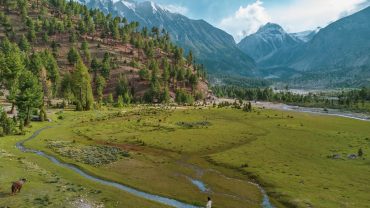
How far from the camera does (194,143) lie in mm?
91000

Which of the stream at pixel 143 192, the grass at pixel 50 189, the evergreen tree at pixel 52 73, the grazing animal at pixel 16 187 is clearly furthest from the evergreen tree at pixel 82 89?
the grazing animal at pixel 16 187

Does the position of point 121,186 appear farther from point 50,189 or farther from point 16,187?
point 16,187

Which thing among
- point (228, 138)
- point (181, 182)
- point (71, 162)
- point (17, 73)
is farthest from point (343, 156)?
point (17, 73)

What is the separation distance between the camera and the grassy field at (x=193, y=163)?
50.7 m

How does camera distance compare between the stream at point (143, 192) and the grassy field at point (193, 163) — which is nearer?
the stream at point (143, 192)

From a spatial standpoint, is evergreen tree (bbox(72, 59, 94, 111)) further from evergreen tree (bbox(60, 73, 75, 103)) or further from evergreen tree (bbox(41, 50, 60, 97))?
evergreen tree (bbox(41, 50, 60, 97))

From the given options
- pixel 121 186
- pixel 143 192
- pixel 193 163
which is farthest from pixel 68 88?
pixel 143 192

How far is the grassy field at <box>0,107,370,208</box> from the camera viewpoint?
5072cm

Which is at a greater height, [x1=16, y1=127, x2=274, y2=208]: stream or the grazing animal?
the grazing animal

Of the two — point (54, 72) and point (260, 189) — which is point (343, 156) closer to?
point (260, 189)

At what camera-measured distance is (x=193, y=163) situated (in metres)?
72.6

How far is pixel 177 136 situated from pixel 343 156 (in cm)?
4296

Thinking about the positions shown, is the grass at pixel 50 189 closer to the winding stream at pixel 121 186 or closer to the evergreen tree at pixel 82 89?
the winding stream at pixel 121 186

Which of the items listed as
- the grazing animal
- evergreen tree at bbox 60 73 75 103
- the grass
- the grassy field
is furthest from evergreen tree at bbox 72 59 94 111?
the grazing animal
